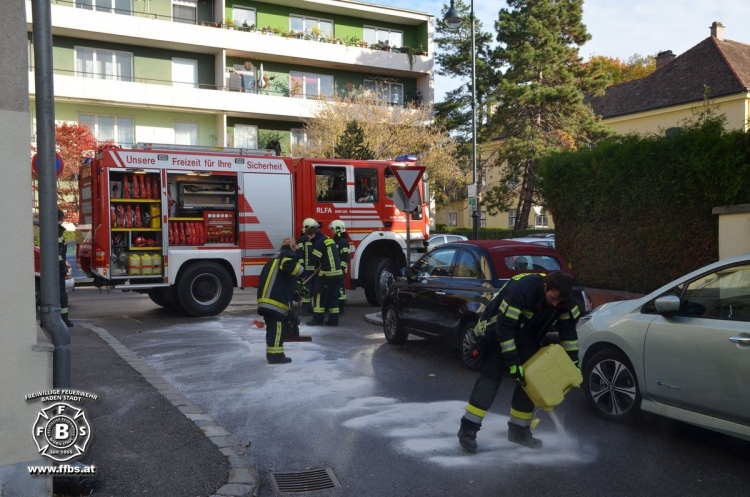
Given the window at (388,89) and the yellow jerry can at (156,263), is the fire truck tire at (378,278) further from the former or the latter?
the window at (388,89)

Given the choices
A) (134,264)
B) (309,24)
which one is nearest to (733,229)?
(134,264)

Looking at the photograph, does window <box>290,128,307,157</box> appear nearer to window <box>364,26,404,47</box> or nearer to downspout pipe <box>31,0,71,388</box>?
window <box>364,26,404,47</box>

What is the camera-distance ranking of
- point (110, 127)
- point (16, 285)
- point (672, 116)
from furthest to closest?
point (672, 116) → point (110, 127) → point (16, 285)

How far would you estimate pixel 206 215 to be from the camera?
535 inches

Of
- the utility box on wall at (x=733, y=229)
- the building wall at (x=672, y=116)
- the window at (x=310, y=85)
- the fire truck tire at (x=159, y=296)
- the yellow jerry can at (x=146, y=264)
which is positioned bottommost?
the fire truck tire at (x=159, y=296)

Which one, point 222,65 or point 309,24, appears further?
point 309,24

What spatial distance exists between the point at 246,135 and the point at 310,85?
4309 millimetres

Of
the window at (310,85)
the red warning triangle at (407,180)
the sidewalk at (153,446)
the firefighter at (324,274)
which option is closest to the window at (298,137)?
the window at (310,85)

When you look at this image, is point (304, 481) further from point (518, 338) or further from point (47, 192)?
point (47, 192)

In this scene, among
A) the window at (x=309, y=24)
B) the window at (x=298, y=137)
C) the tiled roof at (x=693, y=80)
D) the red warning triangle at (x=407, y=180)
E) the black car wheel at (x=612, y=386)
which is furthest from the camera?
the window at (x=309, y=24)

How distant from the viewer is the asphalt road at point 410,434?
4.89 meters

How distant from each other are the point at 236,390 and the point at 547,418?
3257mm

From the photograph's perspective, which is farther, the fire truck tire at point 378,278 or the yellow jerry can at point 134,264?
the fire truck tire at point 378,278

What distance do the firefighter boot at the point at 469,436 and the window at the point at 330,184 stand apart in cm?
970
